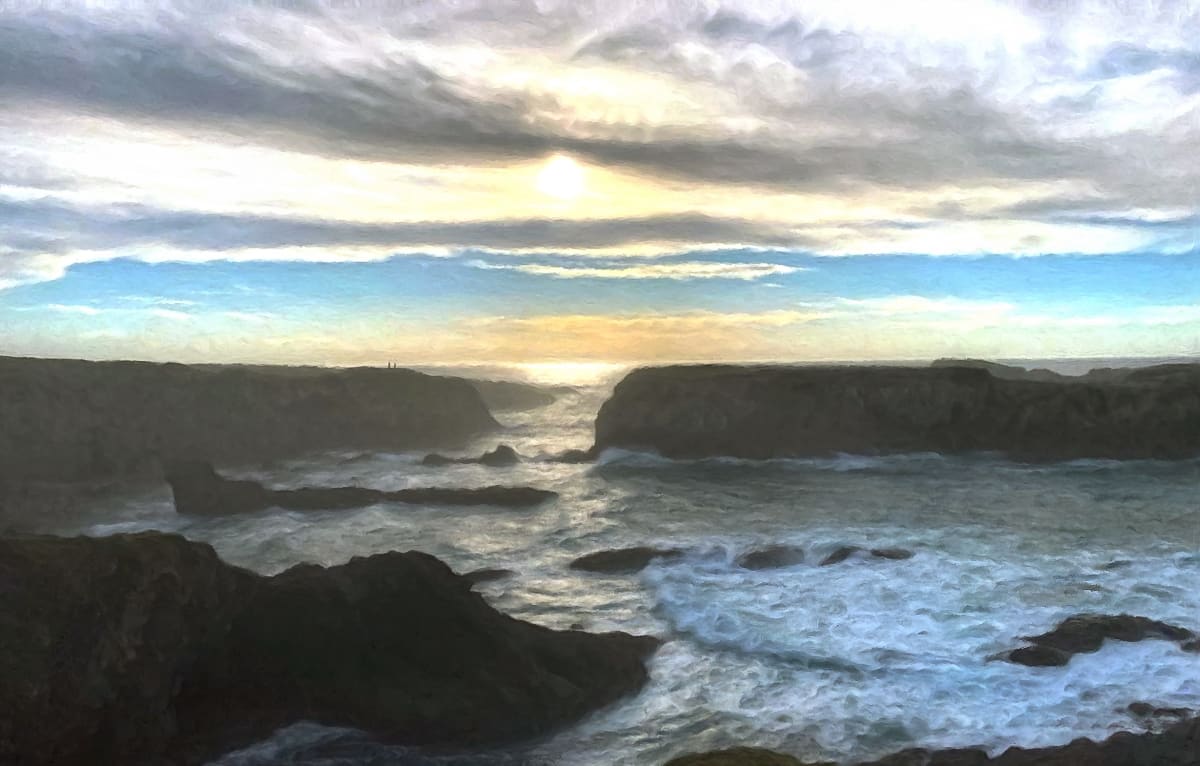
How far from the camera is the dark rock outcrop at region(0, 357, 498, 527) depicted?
34.7m

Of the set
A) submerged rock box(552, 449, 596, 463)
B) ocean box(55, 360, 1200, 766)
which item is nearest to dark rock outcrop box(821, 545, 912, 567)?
ocean box(55, 360, 1200, 766)

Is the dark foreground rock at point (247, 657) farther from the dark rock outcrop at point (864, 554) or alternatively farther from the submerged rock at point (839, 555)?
the dark rock outcrop at point (864, 554)

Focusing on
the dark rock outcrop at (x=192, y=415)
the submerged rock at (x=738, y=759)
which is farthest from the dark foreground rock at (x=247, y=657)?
the dark rock outcrop at (x=192, y=415)

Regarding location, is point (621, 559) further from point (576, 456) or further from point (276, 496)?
point (576, 456)

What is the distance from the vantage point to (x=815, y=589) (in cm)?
1877

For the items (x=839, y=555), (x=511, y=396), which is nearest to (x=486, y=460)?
(x=839, y=555)

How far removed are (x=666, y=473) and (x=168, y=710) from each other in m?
32.3

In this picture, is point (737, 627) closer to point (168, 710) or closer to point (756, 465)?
point (168, 710)

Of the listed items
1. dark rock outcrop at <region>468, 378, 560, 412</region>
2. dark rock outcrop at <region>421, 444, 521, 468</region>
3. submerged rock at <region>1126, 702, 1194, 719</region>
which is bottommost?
submerged rock at <region>1126, 702, 1194, 719</region>

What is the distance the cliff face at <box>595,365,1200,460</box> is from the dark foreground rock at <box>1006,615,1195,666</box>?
29.8 m

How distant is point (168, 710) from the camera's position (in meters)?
10.7

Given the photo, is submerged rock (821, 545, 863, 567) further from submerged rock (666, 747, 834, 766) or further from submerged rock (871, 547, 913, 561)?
submerged rock (666, 747, 834, 766)

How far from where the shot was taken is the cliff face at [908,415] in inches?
1746

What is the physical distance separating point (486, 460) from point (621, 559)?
23.2 meters
